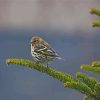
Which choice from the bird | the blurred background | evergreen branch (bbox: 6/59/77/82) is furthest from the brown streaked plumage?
the blurred background

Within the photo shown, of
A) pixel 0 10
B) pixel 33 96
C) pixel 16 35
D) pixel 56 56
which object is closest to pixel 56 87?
pixel 33 96

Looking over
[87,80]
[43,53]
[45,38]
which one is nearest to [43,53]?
[43,53]

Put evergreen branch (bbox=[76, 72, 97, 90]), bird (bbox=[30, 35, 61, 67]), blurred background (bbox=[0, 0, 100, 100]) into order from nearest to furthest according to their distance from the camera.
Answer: evergreen branch (bbox=[76, 72, 97, 90]) → bird (bbox=[30, 35, 61, 67]) → blurred background (bbox=[0, 0, 100, 100])

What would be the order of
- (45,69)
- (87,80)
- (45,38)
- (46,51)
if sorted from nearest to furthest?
(87,80), (45,69), (46,51), (45,38)

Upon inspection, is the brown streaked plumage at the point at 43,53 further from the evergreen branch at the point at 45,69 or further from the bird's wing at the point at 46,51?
the evergreen branch at the point at 45,69

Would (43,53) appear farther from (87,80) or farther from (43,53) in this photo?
(87,80)

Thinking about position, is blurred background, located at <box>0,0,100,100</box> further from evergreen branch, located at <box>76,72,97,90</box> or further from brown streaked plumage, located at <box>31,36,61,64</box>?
evergreen branch, located at <box>76,72,97,90</box>

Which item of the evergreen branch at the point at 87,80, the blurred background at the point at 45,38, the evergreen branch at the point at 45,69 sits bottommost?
the blurred background at the point at 45,38

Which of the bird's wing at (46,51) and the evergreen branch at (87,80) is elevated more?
the bird's wing at (46,51)

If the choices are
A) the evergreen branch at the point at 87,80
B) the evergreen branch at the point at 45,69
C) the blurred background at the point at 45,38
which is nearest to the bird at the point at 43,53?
the evergreen branch at the point at 45,69

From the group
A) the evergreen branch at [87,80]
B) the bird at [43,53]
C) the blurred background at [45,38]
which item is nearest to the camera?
the evergreen branch at [87,80]
